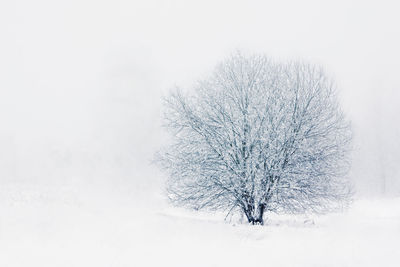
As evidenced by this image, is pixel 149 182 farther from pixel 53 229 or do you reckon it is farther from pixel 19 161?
pixel 19 161

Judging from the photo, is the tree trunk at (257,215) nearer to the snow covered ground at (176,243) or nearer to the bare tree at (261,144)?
the bare tree at (261,144)

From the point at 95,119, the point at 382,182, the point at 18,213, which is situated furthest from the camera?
the point at 382,182

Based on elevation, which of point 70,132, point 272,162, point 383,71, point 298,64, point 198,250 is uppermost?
point 383,71

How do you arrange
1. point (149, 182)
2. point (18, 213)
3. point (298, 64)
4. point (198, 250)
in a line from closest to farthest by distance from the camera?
point (198, 250) < point (18, 213) < point (298, 64) < point (149, 182)

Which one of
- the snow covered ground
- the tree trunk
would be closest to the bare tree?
the tree trunk

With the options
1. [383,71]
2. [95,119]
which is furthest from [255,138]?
[383,71]

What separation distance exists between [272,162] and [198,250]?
5546 millimetres

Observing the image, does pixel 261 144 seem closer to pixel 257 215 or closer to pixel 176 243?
pixel 257 215

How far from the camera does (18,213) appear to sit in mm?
16891

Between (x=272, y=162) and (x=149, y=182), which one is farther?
(x=149, y=182)

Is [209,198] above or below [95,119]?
below

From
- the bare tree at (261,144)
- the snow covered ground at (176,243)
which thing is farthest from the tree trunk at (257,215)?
the snow covered ground at (176,243)

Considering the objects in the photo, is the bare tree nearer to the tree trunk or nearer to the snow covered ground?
the tree trunk

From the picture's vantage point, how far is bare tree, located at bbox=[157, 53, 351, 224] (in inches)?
670
